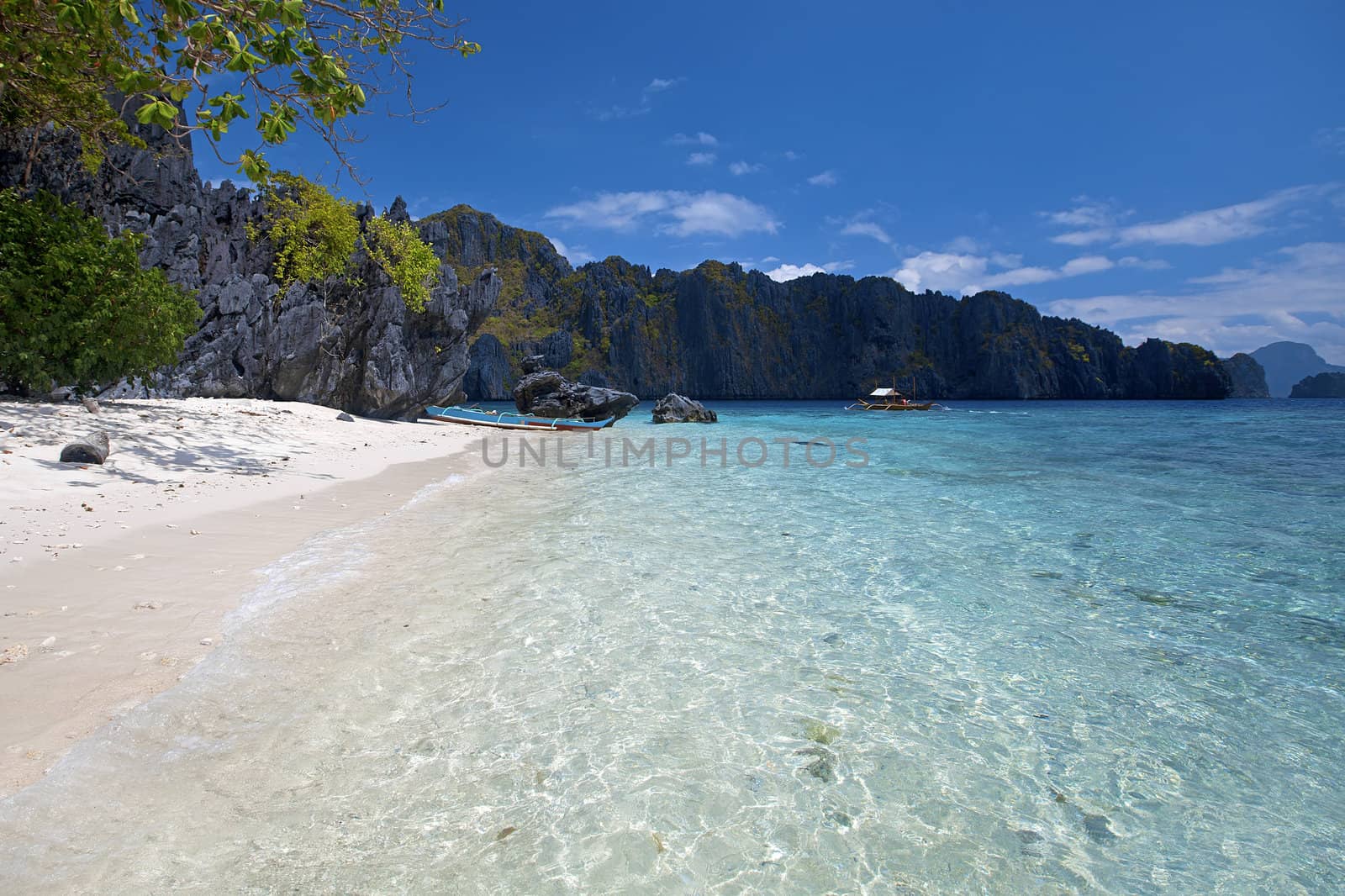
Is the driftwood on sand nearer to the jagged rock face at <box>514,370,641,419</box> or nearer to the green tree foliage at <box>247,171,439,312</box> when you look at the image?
the green tree foliage at <box>247,171,439,312</box>

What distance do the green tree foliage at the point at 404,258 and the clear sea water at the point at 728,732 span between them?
→ 29491 mm

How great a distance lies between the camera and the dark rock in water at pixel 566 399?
4344cm

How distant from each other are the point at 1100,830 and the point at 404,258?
129 ft

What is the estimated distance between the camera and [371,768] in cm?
387

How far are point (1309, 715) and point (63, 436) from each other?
19355 mm

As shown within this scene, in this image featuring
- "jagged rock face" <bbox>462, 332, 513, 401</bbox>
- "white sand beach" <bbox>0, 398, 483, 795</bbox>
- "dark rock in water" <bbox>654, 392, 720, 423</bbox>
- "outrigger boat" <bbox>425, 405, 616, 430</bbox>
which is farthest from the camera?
"jagged rock face" <bbox>462, 332, 513, 401</bbox>

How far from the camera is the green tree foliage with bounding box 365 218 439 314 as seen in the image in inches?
1382

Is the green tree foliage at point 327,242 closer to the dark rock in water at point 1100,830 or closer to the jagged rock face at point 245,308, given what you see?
the jagged rock face at point 245,308

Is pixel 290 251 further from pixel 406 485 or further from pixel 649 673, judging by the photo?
pixel 649 673

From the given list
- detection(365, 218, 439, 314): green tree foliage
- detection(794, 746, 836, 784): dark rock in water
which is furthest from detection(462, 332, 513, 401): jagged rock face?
detection(794, 746, 836, 784): dark rock in water

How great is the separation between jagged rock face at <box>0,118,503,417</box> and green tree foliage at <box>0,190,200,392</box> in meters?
9.00

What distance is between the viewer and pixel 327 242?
110ft

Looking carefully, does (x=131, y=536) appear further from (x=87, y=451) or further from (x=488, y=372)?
(x=488, y=372)

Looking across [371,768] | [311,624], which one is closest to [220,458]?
[311,624]
